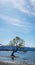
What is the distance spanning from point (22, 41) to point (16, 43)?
11.5 ft

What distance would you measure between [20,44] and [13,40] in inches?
156

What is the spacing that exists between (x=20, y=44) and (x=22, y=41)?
3.08 meters

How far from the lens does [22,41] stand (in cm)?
8456

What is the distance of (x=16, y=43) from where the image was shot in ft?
270

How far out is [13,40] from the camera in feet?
275

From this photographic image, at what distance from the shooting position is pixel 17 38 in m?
84.2

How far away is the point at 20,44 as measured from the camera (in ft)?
269

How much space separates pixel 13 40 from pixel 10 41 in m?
3.67

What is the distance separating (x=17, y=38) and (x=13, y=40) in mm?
2049

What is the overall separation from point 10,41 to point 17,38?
4542 mm

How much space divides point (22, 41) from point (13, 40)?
416 centimetres

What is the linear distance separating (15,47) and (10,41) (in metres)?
6.18

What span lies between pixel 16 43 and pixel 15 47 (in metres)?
1.87
